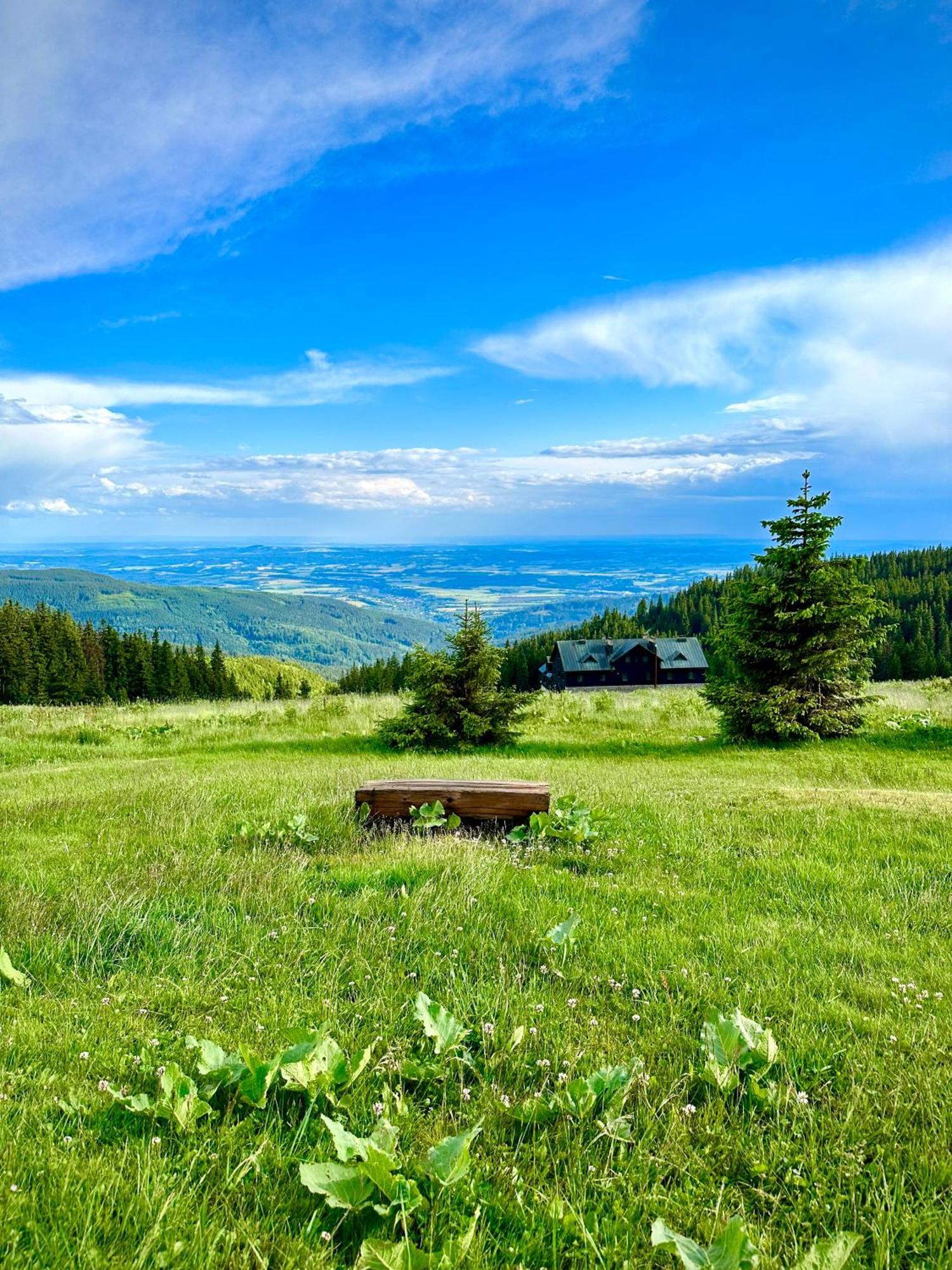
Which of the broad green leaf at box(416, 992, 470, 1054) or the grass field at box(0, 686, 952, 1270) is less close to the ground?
the broad green leaf at box(416, 992, 470, 1054)

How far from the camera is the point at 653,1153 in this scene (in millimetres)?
2615

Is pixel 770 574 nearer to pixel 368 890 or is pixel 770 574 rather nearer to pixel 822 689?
pixel 822 689

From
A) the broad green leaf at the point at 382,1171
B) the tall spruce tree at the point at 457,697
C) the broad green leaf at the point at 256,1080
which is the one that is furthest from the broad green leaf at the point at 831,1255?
the tall spruce tree at the point at 457,697

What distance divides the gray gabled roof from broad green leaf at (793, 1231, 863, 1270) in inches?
2930

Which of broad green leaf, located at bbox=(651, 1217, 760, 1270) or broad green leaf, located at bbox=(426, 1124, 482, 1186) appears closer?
broad green leaf, located at bbox=(651, 1217, 760, 1270)

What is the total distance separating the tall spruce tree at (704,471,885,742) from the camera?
18.1 meters

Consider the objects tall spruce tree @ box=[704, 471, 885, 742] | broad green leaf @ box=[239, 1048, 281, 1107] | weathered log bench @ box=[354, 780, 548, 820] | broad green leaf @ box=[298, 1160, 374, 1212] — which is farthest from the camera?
tall spruce tree @ box=[704, 471, 885, 742]

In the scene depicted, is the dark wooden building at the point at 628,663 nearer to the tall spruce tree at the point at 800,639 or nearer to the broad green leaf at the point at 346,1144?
the tall spruce tree at the point at 800,639

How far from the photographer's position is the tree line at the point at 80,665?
6694 cm

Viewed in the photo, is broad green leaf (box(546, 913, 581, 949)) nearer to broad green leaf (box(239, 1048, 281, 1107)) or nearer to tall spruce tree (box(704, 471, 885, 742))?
broad green leaf (box(239, 1048, 281, 1107))

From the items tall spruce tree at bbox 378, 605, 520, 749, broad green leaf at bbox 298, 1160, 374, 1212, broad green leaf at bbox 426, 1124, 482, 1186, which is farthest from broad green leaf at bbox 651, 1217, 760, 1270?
tall spruce tree at bbox 378, 605, 520, 749

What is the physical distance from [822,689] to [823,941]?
52.9 feet

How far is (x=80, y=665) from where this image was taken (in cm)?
7344

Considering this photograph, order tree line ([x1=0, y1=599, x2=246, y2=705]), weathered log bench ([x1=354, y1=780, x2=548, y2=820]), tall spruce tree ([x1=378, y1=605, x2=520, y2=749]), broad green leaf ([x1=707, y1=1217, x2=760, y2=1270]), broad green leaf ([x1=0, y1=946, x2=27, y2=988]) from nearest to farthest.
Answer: broad green leaf ([x1=707, y1=1217, x2=760, y2=1270]) < broad green leaf ([x1=0, y1=946, x2=27, y2=988]) < weathered log bench ([x1=354, y1=780, x2=548, y2=820]) < tall spruce tree ([x1=378, y1=605, x2=520, y2=749]) < tree line ([x1=0, y1=599, x2=246, y2=705])
